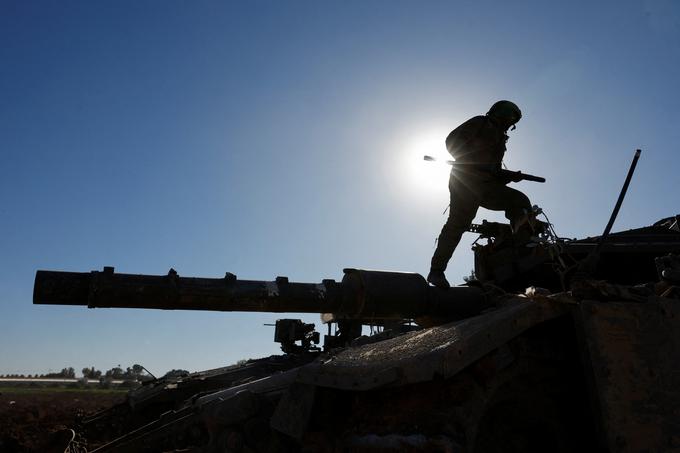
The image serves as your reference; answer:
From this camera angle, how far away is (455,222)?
16.7 ft

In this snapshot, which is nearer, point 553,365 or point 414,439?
point 414,439

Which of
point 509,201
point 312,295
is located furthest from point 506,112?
point 312,295

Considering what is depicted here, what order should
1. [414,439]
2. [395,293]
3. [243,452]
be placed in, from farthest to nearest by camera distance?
[395,293] → [243,452] → [414,439]

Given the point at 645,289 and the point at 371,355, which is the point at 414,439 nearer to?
the point at 371,355

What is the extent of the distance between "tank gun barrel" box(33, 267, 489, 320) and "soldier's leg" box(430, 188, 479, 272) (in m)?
0.34

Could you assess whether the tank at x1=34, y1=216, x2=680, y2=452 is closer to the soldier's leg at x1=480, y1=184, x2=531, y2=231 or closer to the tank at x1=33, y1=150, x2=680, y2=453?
the tank at x1=33, y1=150, x2=680, y2=453

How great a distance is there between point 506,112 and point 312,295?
2632 millimetres

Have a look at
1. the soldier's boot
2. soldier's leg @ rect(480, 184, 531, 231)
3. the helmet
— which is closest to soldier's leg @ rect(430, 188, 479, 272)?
the soldier's boot

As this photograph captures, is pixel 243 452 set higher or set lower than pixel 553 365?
lower

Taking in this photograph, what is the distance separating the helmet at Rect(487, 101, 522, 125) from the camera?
5.27 meters

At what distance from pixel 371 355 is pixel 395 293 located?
5.66 feet

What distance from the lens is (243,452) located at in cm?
335

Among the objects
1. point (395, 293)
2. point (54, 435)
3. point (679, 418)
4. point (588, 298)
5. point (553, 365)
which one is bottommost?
point (54, 435)

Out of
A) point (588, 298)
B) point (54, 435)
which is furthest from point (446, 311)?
point (54, 435)
